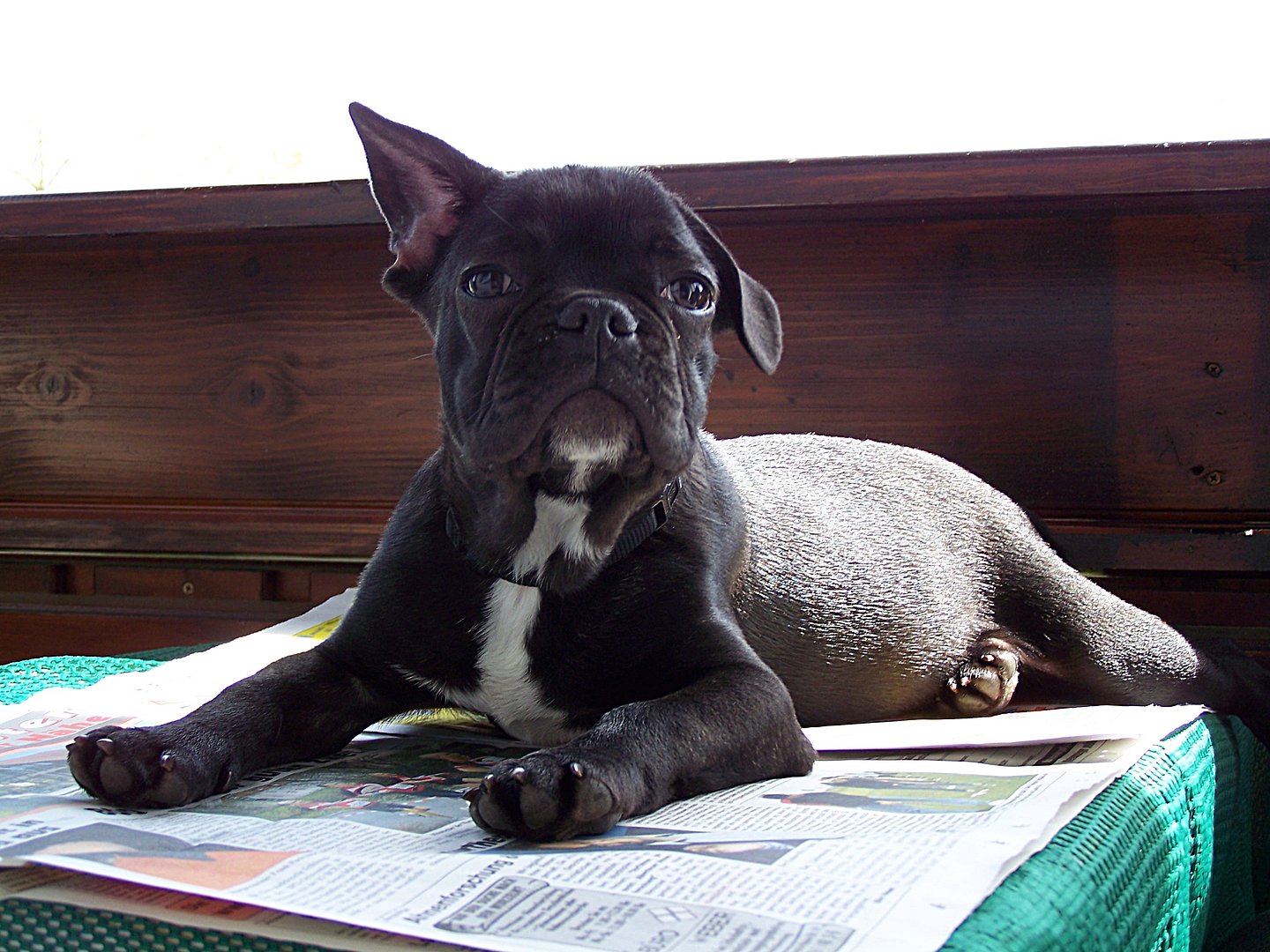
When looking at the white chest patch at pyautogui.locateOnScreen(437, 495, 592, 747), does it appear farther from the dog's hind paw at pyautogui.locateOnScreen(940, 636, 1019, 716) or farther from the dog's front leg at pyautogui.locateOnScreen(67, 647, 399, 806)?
the dog's hind paw at pyautogui.locateOnScreen(940, 636, 1019, 716)

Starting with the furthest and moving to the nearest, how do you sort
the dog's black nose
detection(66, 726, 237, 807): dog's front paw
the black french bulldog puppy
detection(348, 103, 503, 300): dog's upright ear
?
detection(348, 103, 503, 300): dog's upright ear → the dog's black nose → the black french bulldog puppy → detection(66, 726, 237, 807): dog's front paw

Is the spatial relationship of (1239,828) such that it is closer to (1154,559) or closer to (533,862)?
(1154,559)

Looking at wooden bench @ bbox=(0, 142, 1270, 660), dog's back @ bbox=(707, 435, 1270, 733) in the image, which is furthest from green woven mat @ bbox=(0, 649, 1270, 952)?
wooden bench @ bbox=(0, 142, 1270, 660)

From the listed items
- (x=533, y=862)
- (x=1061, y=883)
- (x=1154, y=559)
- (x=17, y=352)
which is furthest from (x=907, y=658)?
(x=17, y=352)

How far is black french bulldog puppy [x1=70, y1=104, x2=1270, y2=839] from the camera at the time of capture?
4.76ft

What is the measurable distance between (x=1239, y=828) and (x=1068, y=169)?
4.92 ft

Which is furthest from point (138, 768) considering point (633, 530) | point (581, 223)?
point (581, 223)

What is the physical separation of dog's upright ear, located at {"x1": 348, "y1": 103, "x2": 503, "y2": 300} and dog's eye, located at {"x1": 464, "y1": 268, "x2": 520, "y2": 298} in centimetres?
20

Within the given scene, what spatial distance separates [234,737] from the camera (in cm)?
154

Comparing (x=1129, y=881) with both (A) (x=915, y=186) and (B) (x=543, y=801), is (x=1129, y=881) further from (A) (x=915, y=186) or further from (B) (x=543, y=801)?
(A) (x=915, y=186)

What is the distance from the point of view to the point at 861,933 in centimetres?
87

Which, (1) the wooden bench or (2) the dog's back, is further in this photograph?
(1) the wooden bench

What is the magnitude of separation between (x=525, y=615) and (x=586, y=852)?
697mm

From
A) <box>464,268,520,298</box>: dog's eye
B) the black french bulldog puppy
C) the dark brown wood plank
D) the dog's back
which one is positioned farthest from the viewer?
the dark brown wood plank
